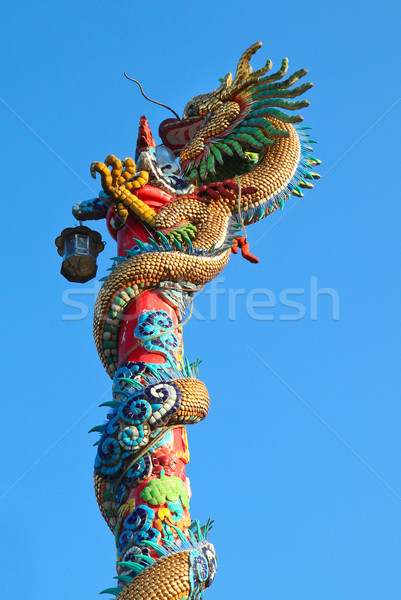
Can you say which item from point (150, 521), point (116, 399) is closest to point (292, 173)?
point (116, 399)

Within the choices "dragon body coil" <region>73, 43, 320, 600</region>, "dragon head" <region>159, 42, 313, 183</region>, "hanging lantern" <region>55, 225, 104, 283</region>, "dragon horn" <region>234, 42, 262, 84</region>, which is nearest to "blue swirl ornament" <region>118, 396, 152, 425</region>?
"dragon body coil" <region>73, 43, 320, 600</region>

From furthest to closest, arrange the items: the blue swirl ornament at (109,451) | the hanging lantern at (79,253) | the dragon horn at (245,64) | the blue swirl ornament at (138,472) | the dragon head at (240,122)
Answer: the dragon horn at (245,64) → the dragon head at (240,122) → the hanging lantern at (79,253) → the blue swirl ornament at (109,451) → the blue swirl ornament at (138,472)

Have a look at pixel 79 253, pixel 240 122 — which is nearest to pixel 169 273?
pixel 79 253

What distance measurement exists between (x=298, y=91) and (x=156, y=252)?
88.4 inches

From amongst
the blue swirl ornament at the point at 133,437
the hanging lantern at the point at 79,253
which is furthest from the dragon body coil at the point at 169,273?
the hanging lantern at the point at 79,253

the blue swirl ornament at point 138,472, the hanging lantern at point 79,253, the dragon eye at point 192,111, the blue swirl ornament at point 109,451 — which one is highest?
the dragon eye at point 192,111

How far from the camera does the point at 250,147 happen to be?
8.32 metres

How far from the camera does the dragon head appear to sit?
26.7ft

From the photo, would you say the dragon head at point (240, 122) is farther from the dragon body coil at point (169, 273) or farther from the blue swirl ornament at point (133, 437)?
the blue swirl ornament at point (133, 437)

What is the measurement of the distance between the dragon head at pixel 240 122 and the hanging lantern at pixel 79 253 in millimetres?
1301

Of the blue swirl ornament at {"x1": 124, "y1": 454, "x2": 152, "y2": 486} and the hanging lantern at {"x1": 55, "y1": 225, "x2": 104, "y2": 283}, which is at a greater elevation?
the hanging lantern at {"x1": 55, "y1": 225, "x2": 104, "y2": 283}

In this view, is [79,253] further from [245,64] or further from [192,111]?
[245,64]

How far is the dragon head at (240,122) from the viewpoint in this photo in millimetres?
8125

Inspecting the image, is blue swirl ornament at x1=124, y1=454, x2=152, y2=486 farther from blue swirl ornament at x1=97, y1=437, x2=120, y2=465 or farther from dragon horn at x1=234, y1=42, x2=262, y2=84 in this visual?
dragon horn at x1=234, y1=42, x2=262, y2=84
